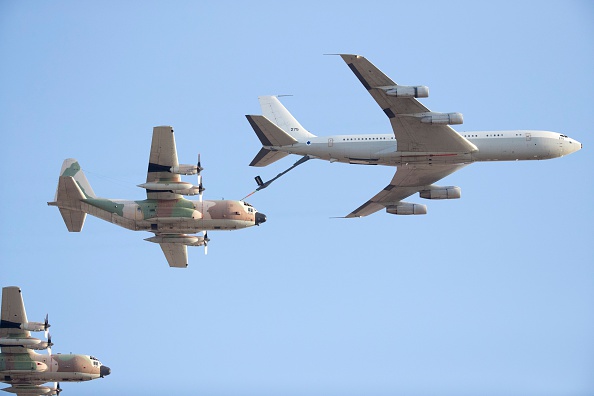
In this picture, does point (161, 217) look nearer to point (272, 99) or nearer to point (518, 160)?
point (272, 99)

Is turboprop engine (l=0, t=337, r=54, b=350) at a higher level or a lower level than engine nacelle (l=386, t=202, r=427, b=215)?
lower

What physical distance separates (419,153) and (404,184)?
27.2 ft

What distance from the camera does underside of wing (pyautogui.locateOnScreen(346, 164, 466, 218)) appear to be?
91.4 metres

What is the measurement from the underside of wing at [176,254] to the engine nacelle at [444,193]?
21183 mm

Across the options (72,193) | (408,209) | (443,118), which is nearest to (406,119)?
(443,118)

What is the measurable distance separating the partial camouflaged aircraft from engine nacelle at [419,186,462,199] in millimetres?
16251

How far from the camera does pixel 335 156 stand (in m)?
87.4

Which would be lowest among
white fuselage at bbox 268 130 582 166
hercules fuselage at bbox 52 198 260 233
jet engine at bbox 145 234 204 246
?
jet engine at bbox 145 234 204 246

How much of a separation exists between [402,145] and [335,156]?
5329 mm

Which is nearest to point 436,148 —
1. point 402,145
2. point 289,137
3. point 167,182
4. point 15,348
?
point 402,145

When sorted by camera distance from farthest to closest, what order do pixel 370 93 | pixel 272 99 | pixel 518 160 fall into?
1. pixel 272 99
2. pixel 518 160
3. pixel 370 93

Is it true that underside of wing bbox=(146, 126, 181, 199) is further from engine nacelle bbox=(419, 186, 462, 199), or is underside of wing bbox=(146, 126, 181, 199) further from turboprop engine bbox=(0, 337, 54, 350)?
engine nacelle bbox=(419, 186, 462, 199)

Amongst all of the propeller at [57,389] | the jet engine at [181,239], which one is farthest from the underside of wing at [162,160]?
the propeller at [57,389]

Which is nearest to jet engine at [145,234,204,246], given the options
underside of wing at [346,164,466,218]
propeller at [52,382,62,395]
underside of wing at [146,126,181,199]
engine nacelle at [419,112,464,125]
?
underside of wing at [146,126,181,199]
